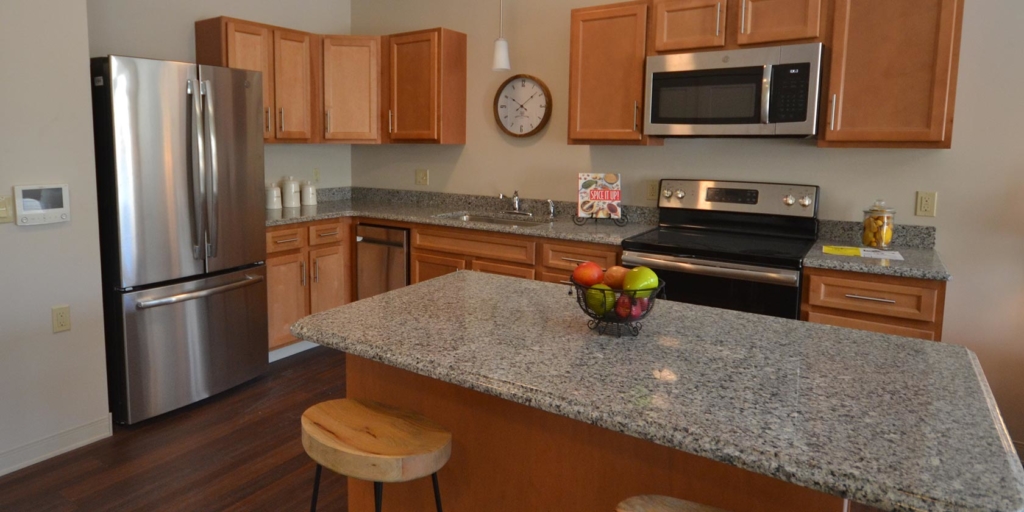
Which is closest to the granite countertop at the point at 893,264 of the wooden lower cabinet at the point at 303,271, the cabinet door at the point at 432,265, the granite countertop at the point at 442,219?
the granite countertop at the point at 442,219

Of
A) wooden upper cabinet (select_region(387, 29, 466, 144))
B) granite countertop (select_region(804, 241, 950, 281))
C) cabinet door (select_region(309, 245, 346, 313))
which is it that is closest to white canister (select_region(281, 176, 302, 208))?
cabinet door (select_region(309, 245, 346, 313))

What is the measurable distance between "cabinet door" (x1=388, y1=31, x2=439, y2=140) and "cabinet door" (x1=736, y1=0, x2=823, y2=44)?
75.3 inches

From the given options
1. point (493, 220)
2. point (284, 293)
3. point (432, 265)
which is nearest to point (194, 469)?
point (284, 293)

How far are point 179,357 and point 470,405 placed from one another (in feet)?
7.00

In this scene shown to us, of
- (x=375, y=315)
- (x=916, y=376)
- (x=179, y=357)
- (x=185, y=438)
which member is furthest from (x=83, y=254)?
(x=916, y=376)

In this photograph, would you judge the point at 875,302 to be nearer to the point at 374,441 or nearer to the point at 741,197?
the point at 741,197

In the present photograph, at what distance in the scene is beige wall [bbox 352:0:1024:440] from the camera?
9.41ft

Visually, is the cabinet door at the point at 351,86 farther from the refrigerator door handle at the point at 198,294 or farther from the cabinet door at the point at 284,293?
the refrigerator door handle at the point at 198,294

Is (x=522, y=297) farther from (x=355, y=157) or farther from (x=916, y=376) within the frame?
(x=355, y=157)

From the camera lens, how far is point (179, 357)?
3156 mm

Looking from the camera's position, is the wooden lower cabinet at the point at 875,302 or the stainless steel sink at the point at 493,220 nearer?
the wooden lower cabinet at the point at 875,302

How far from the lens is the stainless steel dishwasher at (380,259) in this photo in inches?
161

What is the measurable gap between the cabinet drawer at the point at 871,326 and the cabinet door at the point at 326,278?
278 centimetres

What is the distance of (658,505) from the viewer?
1218mm
